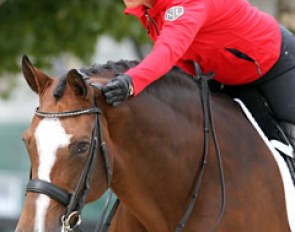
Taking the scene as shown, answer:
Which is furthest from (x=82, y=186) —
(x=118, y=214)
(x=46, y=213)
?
(x=118, y=214)

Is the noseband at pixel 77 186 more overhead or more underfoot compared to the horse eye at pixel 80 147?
more underfoot

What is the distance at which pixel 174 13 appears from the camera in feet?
14.6

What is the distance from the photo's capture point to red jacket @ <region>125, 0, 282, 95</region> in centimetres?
432

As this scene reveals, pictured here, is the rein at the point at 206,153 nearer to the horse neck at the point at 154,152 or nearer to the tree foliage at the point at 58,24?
the horse neck at the point at 154,152

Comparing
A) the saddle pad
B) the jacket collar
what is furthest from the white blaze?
the saddle pad

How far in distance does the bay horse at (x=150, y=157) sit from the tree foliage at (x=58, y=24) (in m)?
7.85

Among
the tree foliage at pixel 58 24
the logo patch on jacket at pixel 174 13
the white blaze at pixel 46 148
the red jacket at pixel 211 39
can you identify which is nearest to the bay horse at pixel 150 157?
the white blaze at pixel 46 148

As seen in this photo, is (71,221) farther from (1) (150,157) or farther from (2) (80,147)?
(1) (150,157)

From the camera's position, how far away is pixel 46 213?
12.7ft

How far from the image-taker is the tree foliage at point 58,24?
41.3 ft

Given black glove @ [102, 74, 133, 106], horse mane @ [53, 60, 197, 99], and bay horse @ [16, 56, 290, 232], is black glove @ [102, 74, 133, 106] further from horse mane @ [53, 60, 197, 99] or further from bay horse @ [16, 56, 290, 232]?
horse mane @ [53, 60, 197, 99]

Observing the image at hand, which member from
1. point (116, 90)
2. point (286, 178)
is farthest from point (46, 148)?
point (286, 178)

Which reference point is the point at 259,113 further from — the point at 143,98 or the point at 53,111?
the point at 53,111

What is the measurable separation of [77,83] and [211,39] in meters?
1.03
